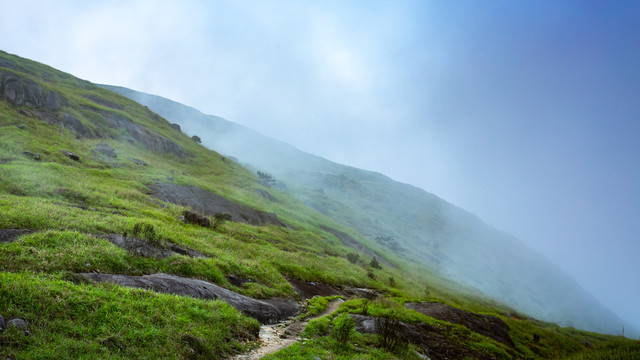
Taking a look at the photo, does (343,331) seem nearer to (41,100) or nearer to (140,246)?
(140,246)

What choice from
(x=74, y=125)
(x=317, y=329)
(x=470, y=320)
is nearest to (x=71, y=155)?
(x=74, y=125)

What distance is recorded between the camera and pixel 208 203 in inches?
1788

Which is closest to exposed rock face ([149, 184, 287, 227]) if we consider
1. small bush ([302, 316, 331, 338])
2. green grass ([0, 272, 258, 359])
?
small bush ([302, 316, 331, 338])

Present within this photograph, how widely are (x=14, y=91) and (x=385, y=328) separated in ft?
224

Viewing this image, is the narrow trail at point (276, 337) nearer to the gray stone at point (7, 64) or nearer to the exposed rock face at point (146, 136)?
the exposed rock face at point (146, 136)

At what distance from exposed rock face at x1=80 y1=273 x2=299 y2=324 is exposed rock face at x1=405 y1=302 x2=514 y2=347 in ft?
47.3

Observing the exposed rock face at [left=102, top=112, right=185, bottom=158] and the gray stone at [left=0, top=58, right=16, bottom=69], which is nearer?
the gray stone at [left=0, top=58, right=16, bottom=69]

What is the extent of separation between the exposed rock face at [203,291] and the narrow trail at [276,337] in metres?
0.78

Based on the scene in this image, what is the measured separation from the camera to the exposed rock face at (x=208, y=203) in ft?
132

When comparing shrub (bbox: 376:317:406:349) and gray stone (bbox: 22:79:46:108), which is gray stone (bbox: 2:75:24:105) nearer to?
gray stone (bbox: 22:79:46:108)

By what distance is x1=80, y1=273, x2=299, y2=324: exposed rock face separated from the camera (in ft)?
40.9

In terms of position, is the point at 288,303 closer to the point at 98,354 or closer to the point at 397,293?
the point at 98,354

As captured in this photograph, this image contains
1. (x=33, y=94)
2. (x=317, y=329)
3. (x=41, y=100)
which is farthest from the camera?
(x=41, y=100)

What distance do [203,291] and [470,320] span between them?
931 inches
